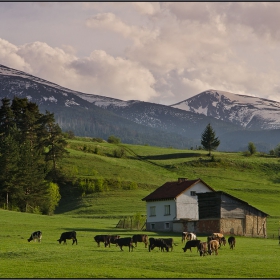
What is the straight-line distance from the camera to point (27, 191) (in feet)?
332

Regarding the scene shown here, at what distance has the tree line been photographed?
95812 mm

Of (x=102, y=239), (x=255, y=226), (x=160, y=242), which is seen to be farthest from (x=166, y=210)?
(x=160, y=242)

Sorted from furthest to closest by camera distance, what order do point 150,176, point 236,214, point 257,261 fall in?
1. point 150,176
2. point 236,214
3. point 257,261

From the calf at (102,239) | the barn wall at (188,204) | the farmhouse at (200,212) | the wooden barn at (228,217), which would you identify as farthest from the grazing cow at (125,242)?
the barn wall at (188,204)

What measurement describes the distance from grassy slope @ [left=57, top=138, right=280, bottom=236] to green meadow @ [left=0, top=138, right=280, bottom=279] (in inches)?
5.9

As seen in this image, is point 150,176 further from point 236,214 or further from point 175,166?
point 236,214

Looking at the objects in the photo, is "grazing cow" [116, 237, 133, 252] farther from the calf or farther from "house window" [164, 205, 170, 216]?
"house window" [164, 205, 170, 216]

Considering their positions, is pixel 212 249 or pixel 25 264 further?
pixel 212 249

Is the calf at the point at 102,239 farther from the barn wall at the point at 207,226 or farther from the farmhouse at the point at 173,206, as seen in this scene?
the farmhouse at the point at 173,206

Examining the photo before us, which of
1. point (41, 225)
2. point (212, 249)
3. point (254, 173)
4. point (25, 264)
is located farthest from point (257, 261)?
point (254, 173)

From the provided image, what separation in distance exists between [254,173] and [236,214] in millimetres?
77765

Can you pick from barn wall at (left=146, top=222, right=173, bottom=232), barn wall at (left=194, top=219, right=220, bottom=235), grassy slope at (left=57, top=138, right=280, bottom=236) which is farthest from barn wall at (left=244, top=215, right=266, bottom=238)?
barn wall at (left=146, top=222, right=173, bottom=232)

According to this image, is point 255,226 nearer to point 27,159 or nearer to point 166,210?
point 166,210

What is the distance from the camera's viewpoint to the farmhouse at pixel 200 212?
77.7 metres
